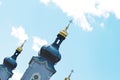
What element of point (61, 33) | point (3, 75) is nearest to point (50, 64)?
point (61, 33)

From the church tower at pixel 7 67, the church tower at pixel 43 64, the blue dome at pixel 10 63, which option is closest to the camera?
the church tower at pixel 43 64

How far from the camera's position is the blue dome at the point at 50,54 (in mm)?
56812

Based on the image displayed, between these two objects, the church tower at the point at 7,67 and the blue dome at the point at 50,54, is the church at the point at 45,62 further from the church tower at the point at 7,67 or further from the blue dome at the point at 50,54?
the church tower at the point at 7,67

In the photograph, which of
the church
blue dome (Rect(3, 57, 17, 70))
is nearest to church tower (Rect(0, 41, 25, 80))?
blue dome (Rect(3, 57, 17, 70))

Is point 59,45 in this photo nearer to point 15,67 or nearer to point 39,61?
point 39,61

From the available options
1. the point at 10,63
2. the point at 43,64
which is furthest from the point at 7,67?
the point at 43,64

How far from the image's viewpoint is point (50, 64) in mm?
56656

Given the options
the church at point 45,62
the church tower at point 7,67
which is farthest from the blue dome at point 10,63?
the church at point 45,62

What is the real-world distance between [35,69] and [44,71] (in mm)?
1233

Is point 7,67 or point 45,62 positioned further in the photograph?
point 7,67

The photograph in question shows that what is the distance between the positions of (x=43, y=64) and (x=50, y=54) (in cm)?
165

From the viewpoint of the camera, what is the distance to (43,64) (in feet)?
185

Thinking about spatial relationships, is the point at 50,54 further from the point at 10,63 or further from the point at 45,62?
the point at 10,63

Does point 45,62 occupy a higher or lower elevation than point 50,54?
lower
